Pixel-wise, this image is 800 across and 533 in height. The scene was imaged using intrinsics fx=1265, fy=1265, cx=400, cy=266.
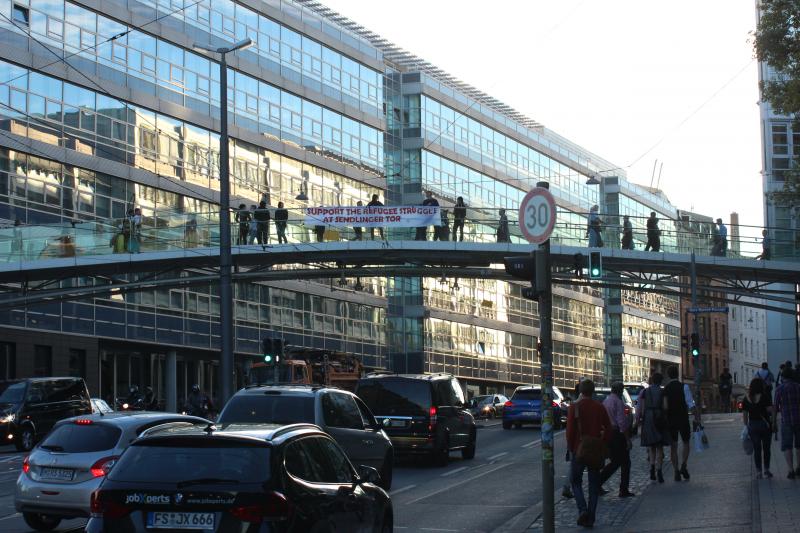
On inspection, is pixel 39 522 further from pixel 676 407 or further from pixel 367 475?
pixel 676 407

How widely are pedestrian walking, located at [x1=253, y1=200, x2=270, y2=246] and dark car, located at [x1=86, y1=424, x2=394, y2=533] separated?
112ft

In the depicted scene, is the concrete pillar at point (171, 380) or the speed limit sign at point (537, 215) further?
the concrete pillar at point (171, 380)

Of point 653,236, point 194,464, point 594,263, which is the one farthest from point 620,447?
point 653,236

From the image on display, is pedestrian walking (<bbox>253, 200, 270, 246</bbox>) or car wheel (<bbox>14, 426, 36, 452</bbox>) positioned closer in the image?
car wheel (<bbox>14, 426, 36, 452</bbox>)

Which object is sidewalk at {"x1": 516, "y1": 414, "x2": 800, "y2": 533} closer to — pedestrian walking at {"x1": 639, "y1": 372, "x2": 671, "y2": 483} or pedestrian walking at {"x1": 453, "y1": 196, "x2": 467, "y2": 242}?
pedestrian walking at {"x1": 639, "y1": 372, "x2": 671, "y2": 483}

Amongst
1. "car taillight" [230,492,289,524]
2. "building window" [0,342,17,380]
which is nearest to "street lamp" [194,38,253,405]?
"building window" [0,342,17,380]

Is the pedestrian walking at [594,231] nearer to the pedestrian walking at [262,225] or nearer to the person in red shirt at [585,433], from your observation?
the pedestrian walking at [262,225]

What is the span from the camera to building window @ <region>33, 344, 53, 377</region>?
152 feet

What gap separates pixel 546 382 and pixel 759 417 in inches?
305

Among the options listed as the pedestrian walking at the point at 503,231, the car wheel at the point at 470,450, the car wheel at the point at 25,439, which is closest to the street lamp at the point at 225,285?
the car wheel at the point at 25,439

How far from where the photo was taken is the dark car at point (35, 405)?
107 feet

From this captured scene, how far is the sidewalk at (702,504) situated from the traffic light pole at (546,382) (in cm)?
222

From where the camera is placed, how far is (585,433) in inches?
599

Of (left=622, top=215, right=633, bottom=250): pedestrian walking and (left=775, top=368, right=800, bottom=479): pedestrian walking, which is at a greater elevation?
(left=622, top=215, right=633, bottom=250): pedestrian walking
